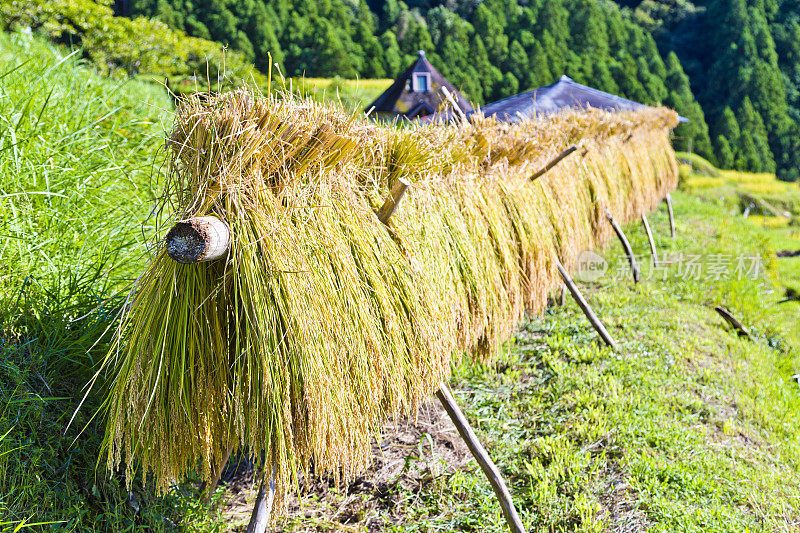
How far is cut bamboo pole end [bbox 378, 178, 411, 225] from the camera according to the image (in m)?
2.10

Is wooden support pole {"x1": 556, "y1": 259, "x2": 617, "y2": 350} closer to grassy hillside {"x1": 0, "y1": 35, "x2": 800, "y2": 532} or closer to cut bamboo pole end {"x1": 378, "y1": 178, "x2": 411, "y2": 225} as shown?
grassy hillside {"x1": 0, "y1": 35, "x2": 800, "y2": 532}

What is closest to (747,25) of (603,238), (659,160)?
(659,160)

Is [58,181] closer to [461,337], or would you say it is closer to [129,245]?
[129,245]

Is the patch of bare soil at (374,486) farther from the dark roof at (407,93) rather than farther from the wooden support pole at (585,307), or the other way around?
the dark roof at (407,93)

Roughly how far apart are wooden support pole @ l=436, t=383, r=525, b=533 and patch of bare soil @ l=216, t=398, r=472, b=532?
162 millimetres

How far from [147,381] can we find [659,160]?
7.64 m

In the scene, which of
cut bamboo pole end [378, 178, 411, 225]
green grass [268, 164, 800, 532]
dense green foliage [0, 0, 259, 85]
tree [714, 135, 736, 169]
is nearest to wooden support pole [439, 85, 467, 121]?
cut bamboo pole end [378, 178, 411, 225]

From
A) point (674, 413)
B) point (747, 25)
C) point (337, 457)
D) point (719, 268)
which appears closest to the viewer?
point (337, 457)

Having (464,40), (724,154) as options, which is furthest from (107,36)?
(724,154)

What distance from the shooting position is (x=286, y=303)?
1.75 m

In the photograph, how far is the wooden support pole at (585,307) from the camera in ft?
12.6

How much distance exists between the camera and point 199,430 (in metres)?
1.75

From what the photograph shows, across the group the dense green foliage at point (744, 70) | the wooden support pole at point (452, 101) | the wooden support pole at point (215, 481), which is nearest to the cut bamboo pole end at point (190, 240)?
the wooden support pole at point (215, 481)

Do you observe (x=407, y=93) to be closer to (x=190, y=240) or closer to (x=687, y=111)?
(x=190, y=240)
